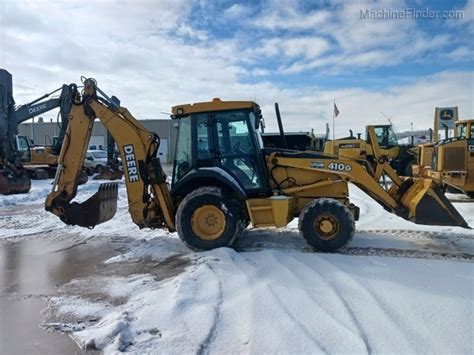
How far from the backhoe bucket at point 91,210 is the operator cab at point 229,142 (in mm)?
1662

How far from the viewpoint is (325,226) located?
6457mm

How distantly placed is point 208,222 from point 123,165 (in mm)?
1728

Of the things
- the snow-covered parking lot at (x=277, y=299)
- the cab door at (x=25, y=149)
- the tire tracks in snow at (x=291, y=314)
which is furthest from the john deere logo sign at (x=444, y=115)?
the cab door at (x=25, y=149)

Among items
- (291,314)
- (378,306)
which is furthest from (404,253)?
(291,314)

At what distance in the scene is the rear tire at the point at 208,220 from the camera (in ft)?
21.4

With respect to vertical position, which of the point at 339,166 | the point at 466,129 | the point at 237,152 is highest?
the point at 466,129

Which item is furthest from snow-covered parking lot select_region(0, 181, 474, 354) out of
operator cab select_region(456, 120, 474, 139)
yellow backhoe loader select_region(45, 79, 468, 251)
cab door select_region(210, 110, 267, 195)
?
operator cab select_region(456, 120, 474, 139)

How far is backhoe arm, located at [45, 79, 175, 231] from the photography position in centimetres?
701

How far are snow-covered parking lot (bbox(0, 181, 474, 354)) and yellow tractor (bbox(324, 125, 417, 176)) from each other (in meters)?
12.0

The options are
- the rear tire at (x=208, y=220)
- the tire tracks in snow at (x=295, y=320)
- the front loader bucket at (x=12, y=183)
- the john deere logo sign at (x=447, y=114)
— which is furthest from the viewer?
the john deere logo sign at (x=447, y=114)

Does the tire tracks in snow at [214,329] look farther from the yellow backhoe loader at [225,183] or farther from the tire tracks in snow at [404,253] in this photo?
the tire tracks in snow at [404,253]

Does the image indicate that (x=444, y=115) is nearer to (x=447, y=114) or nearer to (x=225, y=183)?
(x=447, y=114)

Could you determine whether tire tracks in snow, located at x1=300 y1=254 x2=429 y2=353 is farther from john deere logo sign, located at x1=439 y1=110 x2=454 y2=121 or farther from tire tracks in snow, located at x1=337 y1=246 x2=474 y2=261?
john deere logo sign, located at x1=439 y1=110 x2=454 y2=121

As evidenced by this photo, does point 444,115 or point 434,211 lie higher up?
point 444,115
